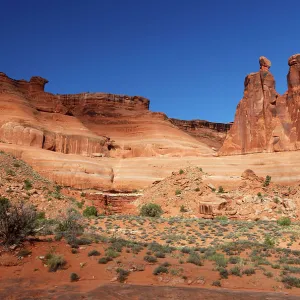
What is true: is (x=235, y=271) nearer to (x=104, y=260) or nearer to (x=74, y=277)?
(x=104, y=260)

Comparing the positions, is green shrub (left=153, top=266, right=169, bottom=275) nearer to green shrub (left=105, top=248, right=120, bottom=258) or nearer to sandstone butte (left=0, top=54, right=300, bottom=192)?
green shrub (left=105, top=248, right=120, bottom=258)

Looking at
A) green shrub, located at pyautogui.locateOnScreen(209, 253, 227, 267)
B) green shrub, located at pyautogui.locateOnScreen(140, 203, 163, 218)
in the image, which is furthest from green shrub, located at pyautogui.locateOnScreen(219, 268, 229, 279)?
green shrub, located at pyautogui.locateOnScreen(140, 203, 163, 218)

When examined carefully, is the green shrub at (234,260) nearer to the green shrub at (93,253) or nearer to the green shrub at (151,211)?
the green shrub at (93,253)

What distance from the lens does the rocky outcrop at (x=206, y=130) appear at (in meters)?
91.7

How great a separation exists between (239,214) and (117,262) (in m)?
20.2

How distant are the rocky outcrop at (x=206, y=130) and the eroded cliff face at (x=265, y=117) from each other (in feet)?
113

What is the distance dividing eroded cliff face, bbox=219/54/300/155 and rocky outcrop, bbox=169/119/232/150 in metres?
34.4

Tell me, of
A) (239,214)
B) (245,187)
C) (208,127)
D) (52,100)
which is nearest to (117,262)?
(239,214)

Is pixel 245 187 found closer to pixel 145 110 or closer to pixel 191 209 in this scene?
pixel 191 209

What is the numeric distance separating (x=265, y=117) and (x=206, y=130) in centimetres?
4236

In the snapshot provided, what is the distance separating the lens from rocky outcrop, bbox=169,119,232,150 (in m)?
91.7

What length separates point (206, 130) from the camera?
95.7m

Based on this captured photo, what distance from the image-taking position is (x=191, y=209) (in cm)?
3506

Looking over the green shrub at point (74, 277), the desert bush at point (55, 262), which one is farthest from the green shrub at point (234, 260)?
the desert bush at point (55, 262)
